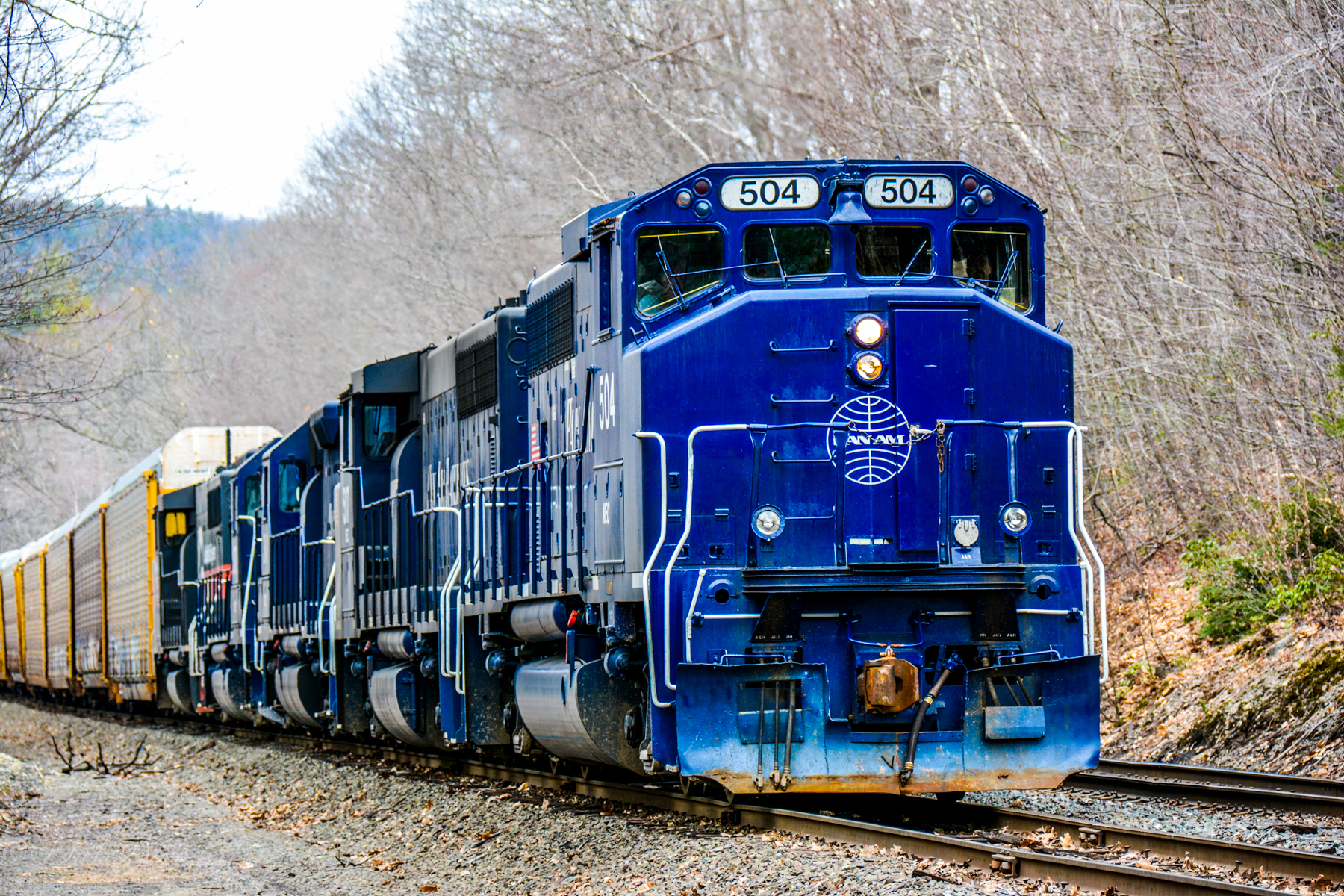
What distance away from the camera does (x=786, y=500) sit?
8352 millimetres

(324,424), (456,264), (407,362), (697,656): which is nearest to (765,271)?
(697,656)

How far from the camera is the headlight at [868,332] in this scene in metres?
8.40

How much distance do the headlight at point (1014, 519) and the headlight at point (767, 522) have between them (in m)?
1.20

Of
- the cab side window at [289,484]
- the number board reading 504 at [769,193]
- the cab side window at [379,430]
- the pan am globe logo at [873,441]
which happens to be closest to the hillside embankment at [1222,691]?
the pan am globe logo at [873,441]

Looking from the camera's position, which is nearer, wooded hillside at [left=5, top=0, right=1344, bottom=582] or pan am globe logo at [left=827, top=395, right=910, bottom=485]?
pan am globe logo at [left=827, top=395, right=910, bottom=485]

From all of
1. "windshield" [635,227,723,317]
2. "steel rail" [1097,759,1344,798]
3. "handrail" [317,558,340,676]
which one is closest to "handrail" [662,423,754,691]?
"windshield" [635,227,723,317]

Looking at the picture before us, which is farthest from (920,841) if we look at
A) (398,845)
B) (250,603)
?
(250,603)

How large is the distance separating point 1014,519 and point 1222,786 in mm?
2403

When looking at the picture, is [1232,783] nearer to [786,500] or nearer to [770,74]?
[786,500]

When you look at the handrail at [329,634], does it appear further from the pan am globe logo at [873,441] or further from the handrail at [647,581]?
the pan am globe logo at [873,441]

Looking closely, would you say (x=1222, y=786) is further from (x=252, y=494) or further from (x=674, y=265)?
(x=252, y=494)

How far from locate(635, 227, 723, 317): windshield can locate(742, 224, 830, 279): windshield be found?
0.18m

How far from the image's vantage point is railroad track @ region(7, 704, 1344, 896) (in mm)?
6461

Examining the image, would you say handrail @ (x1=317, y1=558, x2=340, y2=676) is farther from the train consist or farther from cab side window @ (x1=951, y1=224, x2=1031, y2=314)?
cab side window @ (x1=951, y1=224, x2=1031, y2=314)
